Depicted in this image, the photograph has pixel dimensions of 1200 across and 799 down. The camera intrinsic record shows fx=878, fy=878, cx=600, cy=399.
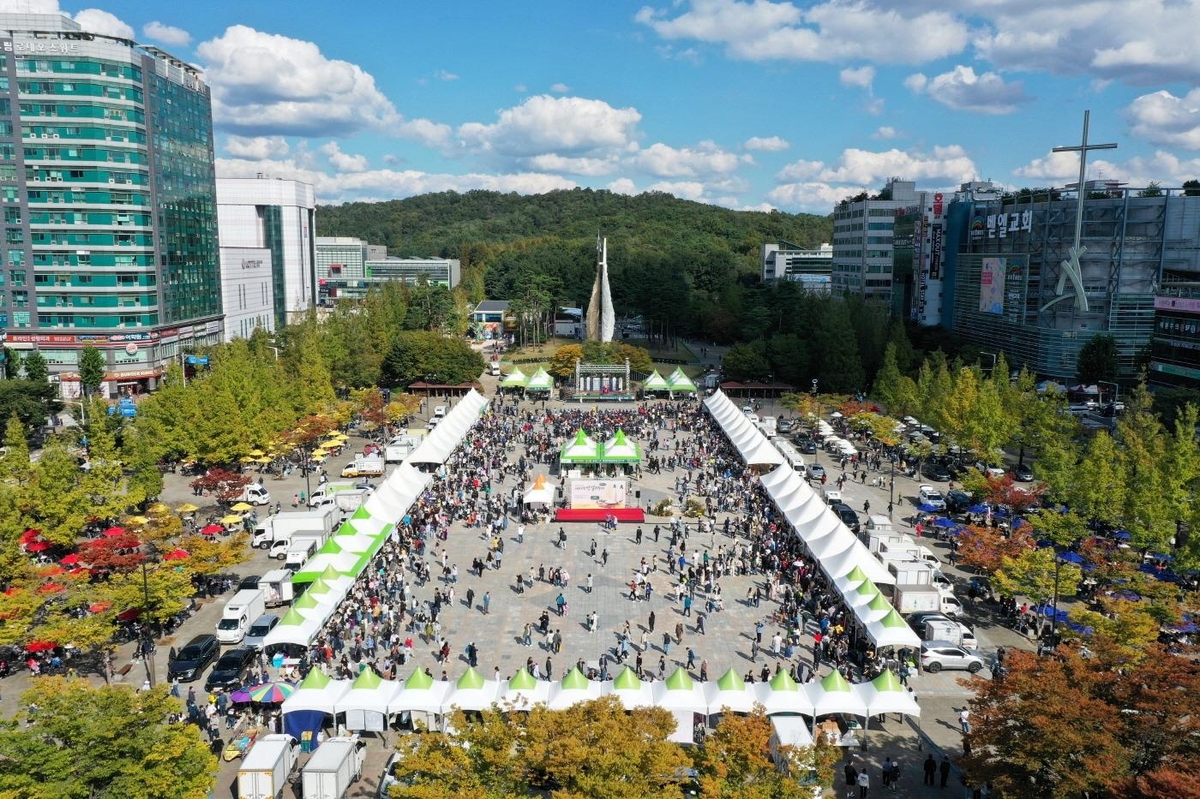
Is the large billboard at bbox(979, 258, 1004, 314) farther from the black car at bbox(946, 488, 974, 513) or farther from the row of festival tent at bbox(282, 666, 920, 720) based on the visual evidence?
the row of festival tent at bbox(282, 666, 920, 720)

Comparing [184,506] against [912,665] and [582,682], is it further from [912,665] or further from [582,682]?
[912,665]

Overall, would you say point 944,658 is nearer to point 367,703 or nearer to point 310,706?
point 367,703

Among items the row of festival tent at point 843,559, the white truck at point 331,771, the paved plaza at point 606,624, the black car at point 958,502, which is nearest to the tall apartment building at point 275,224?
the paved plaza at point 606,624

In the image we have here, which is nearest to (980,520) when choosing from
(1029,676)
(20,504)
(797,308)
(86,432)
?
(1029,676)

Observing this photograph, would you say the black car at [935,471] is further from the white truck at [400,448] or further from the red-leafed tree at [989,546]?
the white truck at [400,448]

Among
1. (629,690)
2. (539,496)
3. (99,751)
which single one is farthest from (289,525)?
(99,751)
